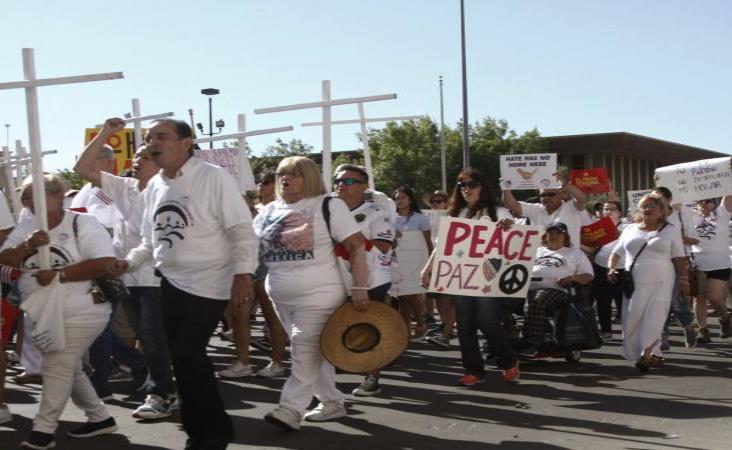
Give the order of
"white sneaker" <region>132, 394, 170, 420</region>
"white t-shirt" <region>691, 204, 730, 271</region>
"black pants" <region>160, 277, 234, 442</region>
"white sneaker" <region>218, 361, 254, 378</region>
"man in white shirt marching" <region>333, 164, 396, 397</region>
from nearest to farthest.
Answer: "black pants" <region>160, 277, 234, 442</region> → "white sneaker" <region>132, 394, 170, 420</region> → "man in white shirt marching" <region>333, 164, 396, 397</region> → "white sneaker" <region>218, 361, 254, 378</region> → "white t-shirt" <region>691, 204, 730, 271</region>

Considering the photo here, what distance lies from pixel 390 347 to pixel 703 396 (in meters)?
2.87

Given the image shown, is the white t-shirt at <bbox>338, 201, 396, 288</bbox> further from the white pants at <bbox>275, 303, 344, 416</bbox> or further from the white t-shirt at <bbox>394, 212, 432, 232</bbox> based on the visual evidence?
the white t-shirt at <bbox>394, 212, 432, 232</bbox>

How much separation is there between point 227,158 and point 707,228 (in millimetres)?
6291

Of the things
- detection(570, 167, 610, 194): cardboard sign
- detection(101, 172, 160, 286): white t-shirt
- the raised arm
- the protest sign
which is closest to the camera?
the raised arm

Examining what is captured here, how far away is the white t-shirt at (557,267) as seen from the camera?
10.9 metres

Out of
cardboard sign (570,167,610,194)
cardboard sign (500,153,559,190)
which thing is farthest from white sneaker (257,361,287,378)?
cardboard sign (570,167,610,194)

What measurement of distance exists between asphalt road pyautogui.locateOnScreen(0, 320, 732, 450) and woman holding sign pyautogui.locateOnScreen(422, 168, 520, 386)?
164mm

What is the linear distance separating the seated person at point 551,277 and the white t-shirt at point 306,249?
13.8 feet

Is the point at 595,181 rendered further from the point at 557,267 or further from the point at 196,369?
the point at 196,369

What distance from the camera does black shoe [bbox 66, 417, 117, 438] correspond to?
22.2 ft

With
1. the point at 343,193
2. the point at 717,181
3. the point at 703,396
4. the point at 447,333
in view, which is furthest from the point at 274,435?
the point at 717,181

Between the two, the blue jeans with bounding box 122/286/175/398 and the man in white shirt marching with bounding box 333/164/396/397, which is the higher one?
the man in white shirt marching with bounding box 333/164/396/397

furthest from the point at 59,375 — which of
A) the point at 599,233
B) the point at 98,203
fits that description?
the point at 599,233

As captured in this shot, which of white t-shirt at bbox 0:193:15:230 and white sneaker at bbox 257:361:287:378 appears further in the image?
white sneaker at bbox 257:361:287:378
